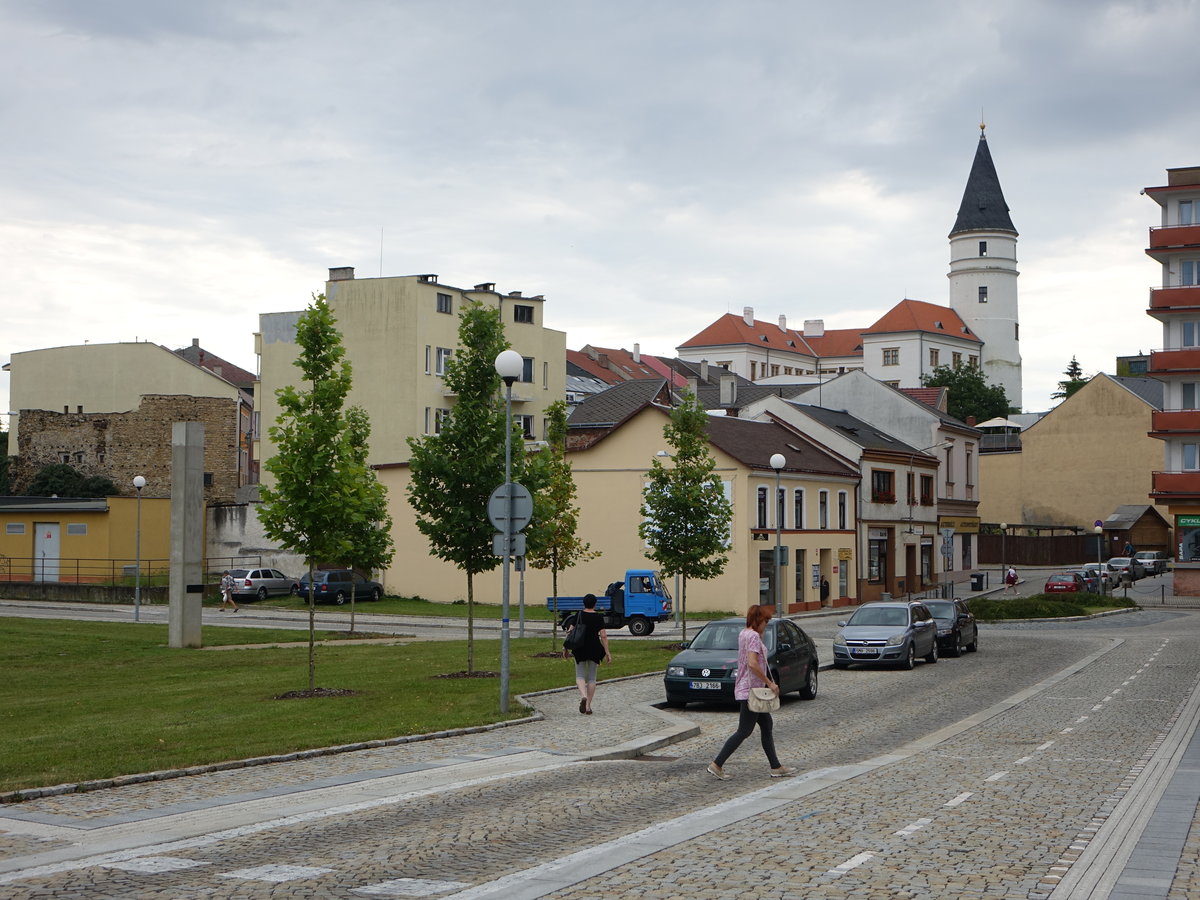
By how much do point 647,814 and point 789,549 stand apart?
4279 cm

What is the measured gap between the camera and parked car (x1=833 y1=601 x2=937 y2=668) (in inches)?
1152

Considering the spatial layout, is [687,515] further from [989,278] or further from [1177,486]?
[989,278]

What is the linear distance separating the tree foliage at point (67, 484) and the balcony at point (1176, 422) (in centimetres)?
5869

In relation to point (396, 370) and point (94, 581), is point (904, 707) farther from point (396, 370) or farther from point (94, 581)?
point (396, 370)

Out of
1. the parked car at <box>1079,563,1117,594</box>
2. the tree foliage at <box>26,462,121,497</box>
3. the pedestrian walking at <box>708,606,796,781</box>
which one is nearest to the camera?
the pedestrian walking at <box>708,606,796,781</box>

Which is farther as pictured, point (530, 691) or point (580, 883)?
point (530, 691)

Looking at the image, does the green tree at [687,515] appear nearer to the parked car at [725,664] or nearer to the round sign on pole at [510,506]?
the parked car at [725,664]

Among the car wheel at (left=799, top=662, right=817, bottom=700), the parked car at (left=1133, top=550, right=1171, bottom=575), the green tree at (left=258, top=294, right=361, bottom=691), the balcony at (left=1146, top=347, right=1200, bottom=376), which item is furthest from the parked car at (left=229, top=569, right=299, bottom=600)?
A: the parked car at (left=1133, top=550, right=1171, bottom=575)

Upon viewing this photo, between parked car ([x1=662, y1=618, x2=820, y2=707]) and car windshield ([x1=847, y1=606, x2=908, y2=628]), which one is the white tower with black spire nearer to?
car windshield ([x1=847, y1=606, x2=908, y2=628])

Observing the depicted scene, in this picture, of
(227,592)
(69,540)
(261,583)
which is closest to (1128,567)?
(261,583)

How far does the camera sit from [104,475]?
79.6 m

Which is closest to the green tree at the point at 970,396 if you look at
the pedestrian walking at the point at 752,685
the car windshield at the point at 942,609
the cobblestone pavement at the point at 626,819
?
the car windshield at the point at 942,609

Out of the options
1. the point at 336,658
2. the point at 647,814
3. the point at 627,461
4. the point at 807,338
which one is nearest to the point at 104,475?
the point at 627,461

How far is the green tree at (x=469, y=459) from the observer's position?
23.9m
